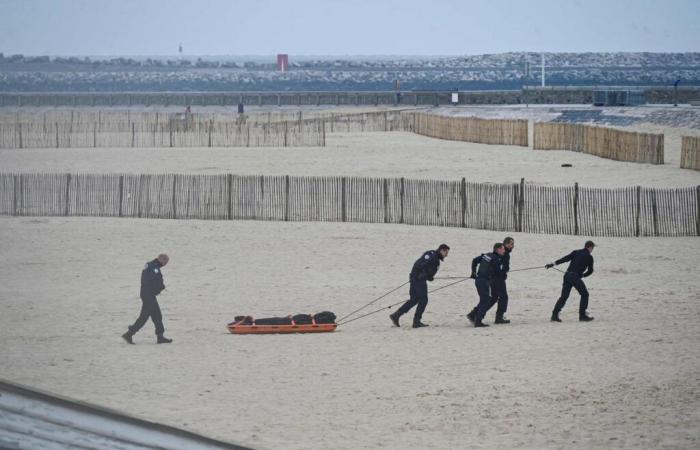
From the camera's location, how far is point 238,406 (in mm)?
13938

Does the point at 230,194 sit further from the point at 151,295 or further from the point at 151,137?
the point at 151,137

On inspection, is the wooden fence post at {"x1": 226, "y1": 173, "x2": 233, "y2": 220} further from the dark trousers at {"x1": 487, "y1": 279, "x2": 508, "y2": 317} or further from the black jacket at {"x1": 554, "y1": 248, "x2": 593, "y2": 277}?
the black jacket at {"x1": 554, "y1": 248, "x2": 593, "y2": 277}

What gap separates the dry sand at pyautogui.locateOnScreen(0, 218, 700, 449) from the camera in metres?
13.2

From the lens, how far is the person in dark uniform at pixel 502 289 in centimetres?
1834

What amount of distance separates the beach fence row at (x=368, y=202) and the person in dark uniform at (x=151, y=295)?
13.5 meters

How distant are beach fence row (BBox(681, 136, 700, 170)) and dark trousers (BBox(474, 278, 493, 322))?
1006 inches

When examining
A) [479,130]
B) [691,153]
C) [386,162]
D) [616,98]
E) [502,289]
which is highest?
[616,98]

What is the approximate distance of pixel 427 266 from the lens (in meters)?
18.1

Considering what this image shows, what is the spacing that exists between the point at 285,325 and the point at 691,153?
27.8 m

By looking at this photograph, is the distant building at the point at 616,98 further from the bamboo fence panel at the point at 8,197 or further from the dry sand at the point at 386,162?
the bamboo fence panel at the point at 8,197

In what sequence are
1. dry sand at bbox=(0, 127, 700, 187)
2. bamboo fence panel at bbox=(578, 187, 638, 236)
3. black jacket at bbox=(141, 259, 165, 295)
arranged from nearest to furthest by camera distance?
black jacket at bbox=(141, 259, 165, 295) < bamboo fence panel at bbox=(578, 187, 638, 236) < dry sand at bbox=(0, 127, 700, 187)

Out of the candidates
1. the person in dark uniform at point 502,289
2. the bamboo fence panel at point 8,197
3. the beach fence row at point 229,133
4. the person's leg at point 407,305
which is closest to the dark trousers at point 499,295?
the person in dark uniform at point 502,289

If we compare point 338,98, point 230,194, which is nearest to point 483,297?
point 230,194

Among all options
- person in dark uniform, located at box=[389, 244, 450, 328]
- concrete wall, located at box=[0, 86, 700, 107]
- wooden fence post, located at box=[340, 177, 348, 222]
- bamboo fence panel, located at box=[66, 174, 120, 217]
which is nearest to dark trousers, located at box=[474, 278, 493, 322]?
person in dark uniform, located at box=[389, 244, 450, 328]
